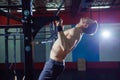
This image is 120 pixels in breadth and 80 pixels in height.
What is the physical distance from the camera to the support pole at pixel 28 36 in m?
2.49

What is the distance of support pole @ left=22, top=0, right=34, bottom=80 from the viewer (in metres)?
2.49

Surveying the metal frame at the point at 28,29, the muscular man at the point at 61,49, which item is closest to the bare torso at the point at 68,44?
the muscular man at the point at 61,49

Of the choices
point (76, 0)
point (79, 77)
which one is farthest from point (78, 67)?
point (76, 0)

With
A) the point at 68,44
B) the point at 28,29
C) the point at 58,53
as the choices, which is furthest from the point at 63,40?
the point at 28,29

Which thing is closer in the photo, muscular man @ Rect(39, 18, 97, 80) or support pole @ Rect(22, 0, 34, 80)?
support pole @ Rect(22, 0, 34, 80)

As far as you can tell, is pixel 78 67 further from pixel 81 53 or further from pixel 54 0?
pixel 54 0

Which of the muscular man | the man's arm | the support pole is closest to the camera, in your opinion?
the support pole

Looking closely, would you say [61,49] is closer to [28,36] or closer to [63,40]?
[63,40]

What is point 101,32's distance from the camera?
30.5 feet

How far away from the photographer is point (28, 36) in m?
2.51

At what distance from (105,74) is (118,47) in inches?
38.2

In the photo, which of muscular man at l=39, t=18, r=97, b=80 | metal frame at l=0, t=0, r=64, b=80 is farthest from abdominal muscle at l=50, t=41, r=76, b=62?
metal frame at l=0, t=0, r=64, b=80

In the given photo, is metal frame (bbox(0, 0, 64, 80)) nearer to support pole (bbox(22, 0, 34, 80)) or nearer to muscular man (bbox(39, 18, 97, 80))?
support pole (bbox(22, 0, 34, 80))

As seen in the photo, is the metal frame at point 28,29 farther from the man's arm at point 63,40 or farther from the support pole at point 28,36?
the man's arm at point 63,40
